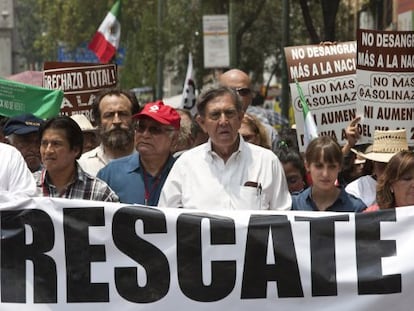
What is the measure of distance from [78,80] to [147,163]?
2.84m

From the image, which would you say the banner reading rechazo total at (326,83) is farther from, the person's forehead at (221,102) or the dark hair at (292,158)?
the person's forehead at (221,102)

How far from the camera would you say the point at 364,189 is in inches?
330

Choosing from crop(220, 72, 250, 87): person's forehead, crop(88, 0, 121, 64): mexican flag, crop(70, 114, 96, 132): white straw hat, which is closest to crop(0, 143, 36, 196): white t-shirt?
crop(70, 114, 96, 132): white straw hat

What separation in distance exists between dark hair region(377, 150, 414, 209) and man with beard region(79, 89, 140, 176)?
2519 millimetres

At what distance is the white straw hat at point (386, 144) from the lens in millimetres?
8297

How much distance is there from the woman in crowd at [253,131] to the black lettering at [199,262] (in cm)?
274

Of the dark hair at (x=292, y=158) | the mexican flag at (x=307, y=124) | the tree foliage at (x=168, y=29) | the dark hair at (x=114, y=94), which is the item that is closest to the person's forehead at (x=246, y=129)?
the dark hair at (x=292, y=158)

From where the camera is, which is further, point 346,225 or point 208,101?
point 208,101

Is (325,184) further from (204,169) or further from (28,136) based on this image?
(28,136)

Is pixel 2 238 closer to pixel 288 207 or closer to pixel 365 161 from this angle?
pixel 288 207

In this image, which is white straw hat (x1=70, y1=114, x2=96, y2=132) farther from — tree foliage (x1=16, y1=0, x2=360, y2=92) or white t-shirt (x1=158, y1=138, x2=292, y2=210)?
tree foliage (x1=16, y1=0, x2=360, y2=92)

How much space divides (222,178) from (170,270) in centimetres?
88

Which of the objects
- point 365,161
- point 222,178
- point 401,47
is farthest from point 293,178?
point 222,178

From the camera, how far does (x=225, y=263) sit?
664 centimetres
